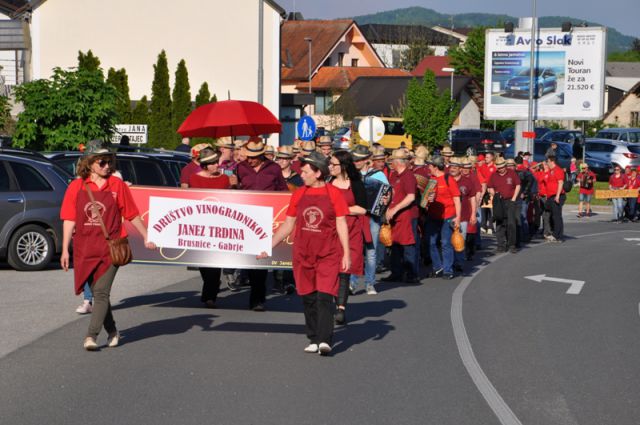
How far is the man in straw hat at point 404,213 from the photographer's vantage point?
15398 mm

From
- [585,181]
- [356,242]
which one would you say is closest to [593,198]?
[585,181]

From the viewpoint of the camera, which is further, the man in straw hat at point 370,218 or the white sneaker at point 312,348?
the man in straw hat at point 370,218

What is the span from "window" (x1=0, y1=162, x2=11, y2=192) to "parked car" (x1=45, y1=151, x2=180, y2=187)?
7.46 feet

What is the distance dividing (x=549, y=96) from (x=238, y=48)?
15737 millimetres

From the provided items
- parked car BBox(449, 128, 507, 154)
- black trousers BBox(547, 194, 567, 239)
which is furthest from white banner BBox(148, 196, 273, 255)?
parked car BBox(449, 128, 507, 154)

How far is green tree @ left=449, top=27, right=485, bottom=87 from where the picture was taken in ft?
334

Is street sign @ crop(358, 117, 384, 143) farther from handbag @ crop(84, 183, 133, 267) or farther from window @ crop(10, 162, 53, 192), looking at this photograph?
handbag @ crop(84, 183, 133, 267)

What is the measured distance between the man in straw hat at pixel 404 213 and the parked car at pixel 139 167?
4.52 metres

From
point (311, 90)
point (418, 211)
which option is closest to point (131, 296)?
point (418, 211)

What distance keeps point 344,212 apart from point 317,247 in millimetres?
378

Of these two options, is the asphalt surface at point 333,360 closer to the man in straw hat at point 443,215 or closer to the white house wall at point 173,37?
the man in straw hat at point 443,215

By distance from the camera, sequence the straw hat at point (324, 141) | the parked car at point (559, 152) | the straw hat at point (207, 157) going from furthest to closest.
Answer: the parked car at point (559, 152)
the straw hat at point (324, 141)
the straw hat at point (207, 157)

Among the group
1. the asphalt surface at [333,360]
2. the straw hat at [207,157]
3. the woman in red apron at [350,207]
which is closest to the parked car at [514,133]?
the asphalt surface at [333,360]

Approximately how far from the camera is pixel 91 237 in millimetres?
9656
